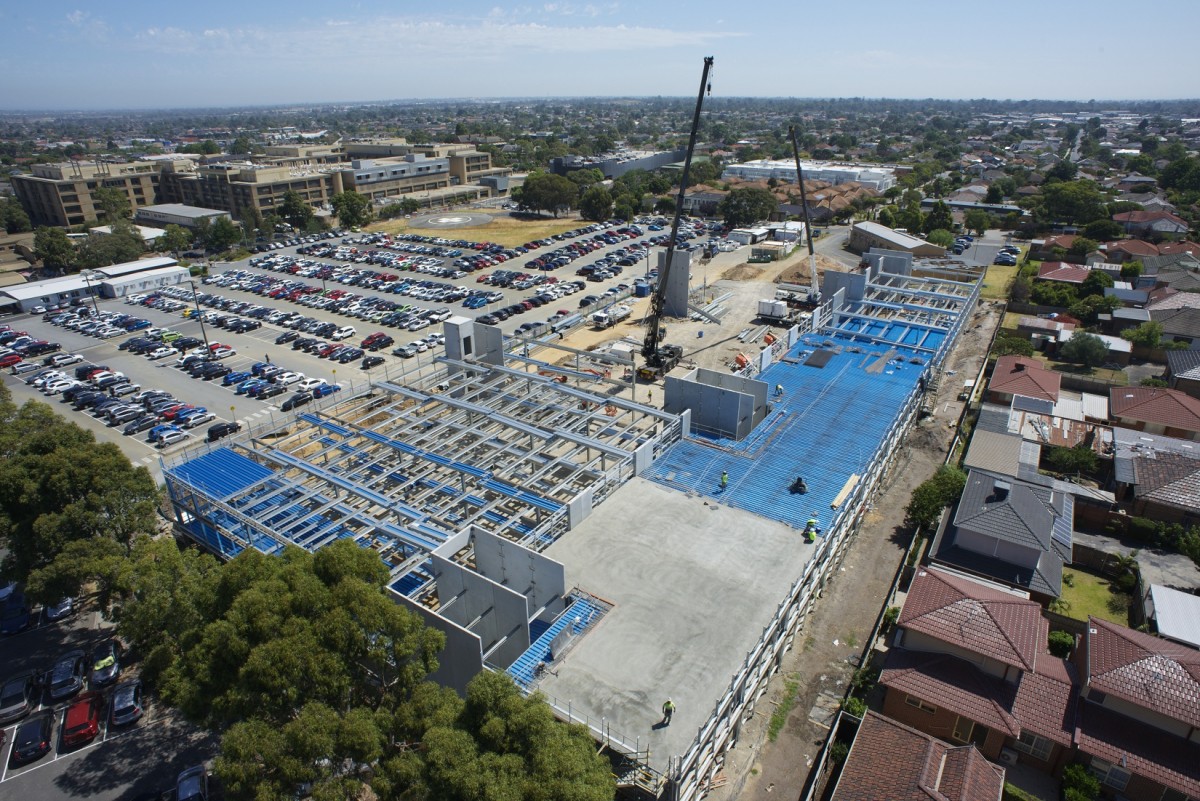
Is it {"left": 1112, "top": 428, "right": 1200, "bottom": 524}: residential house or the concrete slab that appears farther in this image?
{"left": 1112, "top": 428, "right": 1200, "bottom": 524}: residential house

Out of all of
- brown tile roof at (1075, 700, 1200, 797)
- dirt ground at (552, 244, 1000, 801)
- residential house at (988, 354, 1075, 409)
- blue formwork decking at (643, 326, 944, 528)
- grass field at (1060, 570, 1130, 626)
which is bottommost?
grass field at (1060, 570, 1130, 626)

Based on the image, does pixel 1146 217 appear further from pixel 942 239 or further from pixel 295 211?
pixel 295 211

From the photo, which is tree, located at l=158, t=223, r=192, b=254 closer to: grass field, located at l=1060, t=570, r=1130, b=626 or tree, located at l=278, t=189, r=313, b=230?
tree, located at l=278, t=189, r=313, b=230

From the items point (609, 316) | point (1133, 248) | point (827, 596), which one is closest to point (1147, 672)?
point (827, 596)

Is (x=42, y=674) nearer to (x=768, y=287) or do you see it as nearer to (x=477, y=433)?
(x=477, y=433)

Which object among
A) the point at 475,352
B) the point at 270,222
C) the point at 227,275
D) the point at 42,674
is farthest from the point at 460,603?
the point at 270,222

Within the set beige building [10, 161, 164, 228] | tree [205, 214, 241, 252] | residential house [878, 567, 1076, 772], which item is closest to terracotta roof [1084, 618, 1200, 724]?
residential house [878, 567, 1076, 772]

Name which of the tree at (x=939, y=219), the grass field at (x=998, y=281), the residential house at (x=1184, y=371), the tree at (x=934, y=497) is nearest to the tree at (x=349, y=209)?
the tree at (x=939, y=219)
